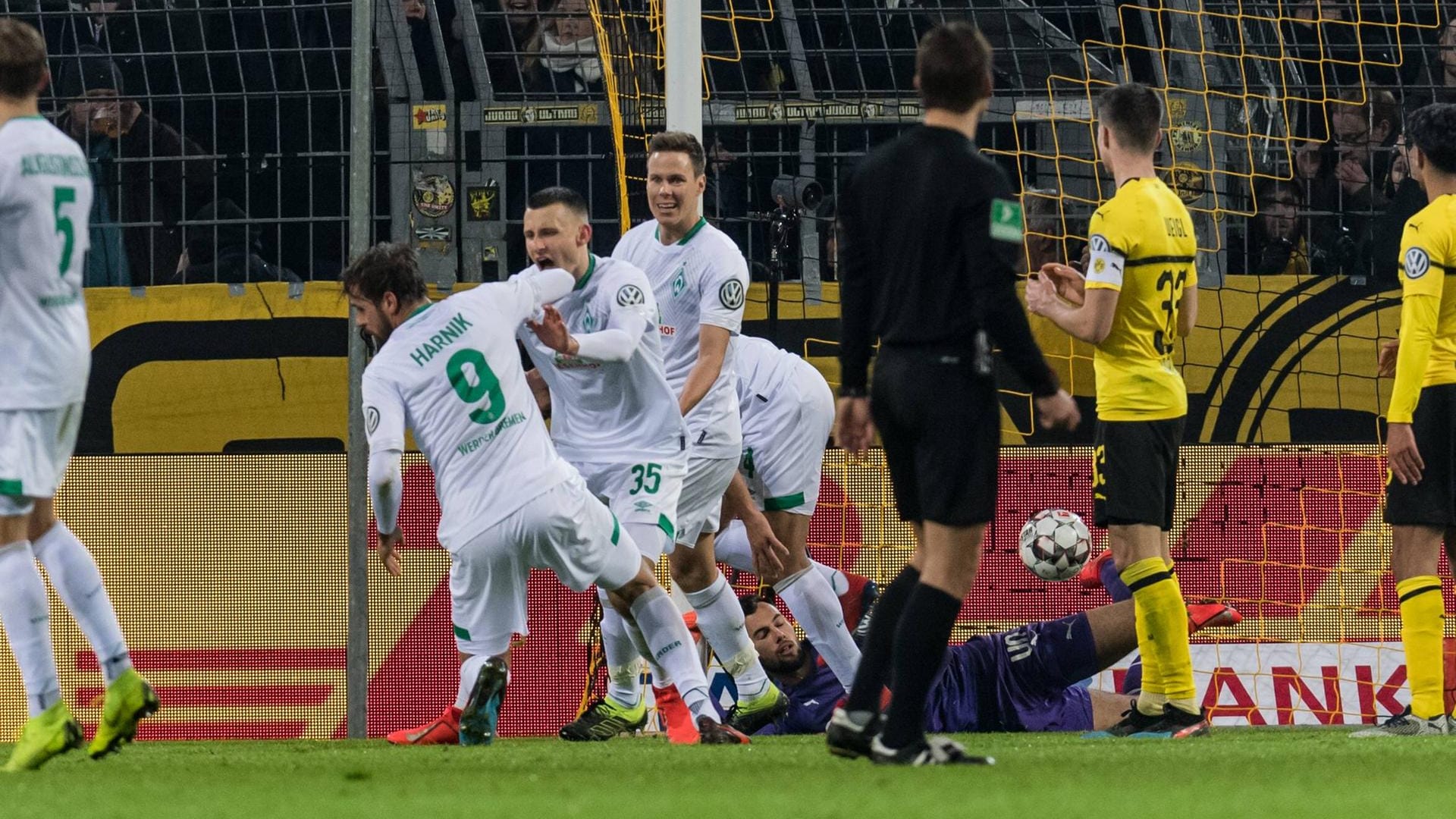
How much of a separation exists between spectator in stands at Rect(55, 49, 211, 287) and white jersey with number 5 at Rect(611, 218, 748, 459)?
11.8 ft

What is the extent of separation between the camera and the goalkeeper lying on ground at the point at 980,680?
23.9 feet

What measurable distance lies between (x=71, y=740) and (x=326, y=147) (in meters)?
5.57

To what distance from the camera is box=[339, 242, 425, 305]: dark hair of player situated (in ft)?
18.4

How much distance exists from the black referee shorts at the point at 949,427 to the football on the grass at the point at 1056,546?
3598 millimetres

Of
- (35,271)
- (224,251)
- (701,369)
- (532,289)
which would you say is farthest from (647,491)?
(224,251)

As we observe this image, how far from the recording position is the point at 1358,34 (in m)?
9.91

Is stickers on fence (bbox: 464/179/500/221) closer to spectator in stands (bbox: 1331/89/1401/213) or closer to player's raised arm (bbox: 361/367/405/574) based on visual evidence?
player's raised arm (bbox: 361/367/405/574)

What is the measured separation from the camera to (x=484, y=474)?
5.64 meters

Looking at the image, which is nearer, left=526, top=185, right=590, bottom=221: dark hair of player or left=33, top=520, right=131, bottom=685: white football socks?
left=33, top=520, right=131, bottom=685: white football socks

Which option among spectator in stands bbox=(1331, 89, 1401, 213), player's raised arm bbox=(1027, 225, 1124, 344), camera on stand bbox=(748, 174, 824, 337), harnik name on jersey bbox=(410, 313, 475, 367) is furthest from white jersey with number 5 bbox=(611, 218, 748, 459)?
spectator in stands bbox=(1331, 89, 1401, 213)

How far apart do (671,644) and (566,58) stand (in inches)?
190

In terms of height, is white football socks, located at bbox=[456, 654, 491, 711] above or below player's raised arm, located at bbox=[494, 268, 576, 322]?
below

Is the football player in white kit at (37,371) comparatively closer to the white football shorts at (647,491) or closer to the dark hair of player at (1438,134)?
the white football shorts at (647,491)

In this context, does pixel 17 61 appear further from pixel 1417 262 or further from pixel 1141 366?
pixel 1417 262
